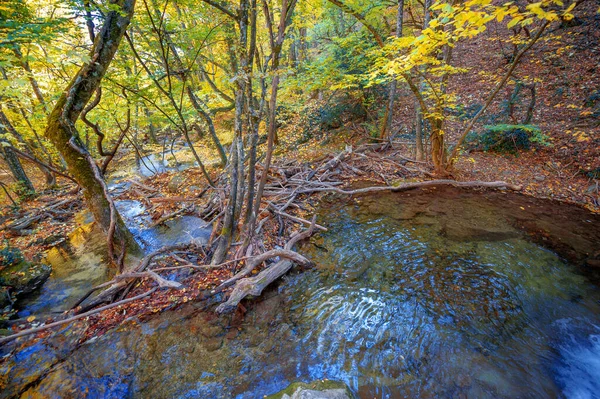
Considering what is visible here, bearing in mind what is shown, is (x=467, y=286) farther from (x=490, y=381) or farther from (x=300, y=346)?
(x=300, y=346)

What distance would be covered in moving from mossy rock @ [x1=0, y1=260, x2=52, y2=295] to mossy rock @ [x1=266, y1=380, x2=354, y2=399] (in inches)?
234

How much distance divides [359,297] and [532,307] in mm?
2949

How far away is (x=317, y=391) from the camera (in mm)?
2781

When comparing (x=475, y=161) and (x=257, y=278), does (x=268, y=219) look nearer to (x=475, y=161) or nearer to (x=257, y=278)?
(x=257, y=278)

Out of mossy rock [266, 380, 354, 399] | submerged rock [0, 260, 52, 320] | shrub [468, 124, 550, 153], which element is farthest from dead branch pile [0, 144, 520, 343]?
shrub [468, 124, 550, 153]

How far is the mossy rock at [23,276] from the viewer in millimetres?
5035

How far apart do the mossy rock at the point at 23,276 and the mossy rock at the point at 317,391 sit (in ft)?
19.5

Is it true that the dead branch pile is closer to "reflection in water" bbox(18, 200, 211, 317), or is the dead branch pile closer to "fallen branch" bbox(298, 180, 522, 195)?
"fallen branch" bbox(298, 180, 522, 195)

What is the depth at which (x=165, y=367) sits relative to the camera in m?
3.49

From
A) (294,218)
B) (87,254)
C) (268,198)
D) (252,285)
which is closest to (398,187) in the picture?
(294,218)

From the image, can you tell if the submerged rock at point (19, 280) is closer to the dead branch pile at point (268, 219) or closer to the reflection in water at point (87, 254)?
the reflection in water at point (87, 254)

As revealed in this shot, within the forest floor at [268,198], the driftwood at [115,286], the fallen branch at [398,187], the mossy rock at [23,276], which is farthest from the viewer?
the fallen branch at [398,187]

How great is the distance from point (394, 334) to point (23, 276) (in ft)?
25.4

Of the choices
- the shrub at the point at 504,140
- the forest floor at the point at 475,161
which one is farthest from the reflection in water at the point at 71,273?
the shrub at the point at 504,140
